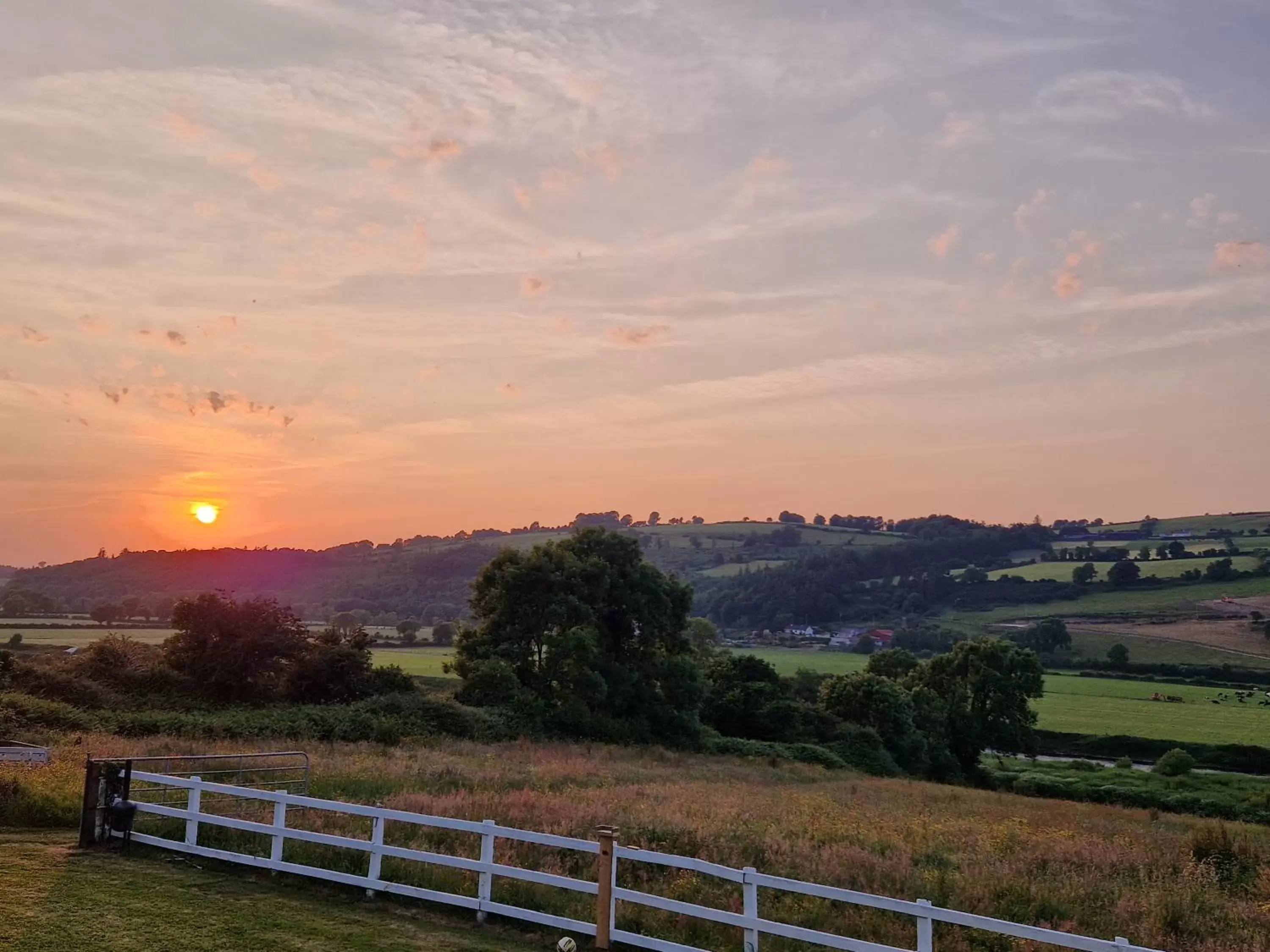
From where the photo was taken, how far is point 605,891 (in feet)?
33.1

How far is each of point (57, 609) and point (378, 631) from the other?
40.1 m

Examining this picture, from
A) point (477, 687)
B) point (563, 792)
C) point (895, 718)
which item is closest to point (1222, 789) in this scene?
point (895, 718)

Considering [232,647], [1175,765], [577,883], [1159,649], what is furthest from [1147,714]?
[577,883]

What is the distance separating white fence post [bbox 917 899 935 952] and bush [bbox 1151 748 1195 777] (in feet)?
226

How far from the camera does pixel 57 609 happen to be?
119 m

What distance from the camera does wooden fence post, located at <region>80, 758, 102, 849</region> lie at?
43.2ft

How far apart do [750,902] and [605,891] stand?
1.57 metres

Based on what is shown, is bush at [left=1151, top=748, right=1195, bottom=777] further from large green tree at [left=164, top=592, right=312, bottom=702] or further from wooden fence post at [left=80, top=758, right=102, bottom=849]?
wooden fence post at [left=80, top=758, right=102, bottom=849]

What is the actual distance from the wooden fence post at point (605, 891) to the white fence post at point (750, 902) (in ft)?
4.70

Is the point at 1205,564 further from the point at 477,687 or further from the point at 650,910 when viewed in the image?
the point at 650,910

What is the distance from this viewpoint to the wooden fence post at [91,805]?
13156mm

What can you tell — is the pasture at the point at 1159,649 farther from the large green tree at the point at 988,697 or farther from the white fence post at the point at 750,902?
the white fence post at the point at 750,902

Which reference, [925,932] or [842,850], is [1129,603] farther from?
[925,932]

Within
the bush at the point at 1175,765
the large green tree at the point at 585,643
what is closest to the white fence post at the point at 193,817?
the large green tree at the point at 585,643
